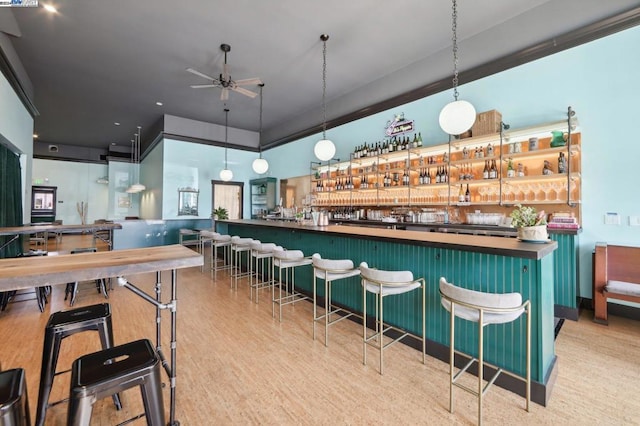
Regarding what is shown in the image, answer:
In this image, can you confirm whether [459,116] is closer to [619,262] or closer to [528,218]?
[528,218]

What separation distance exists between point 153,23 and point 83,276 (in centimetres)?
446

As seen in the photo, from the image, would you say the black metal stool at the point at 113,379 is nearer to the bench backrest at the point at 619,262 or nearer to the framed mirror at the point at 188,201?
the bench backrest at the point at 619,262

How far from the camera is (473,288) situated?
7.39ft

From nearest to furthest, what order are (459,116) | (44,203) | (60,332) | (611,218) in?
1. (60,332)
2. (459,116)
3. (611,218)
4. (44,203)

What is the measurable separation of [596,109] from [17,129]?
9.87 meters

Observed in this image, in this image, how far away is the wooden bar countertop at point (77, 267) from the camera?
1220mm

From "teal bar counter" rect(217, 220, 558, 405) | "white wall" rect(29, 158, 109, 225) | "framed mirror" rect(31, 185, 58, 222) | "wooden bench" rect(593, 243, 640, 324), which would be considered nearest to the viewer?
"teal bar counter" rect(217, 220, 558, 405)

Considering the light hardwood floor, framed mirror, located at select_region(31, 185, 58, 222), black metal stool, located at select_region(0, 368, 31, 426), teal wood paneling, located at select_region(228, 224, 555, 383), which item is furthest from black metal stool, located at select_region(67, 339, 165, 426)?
framed mirror, located at select_region(31, 185, 58, 222)

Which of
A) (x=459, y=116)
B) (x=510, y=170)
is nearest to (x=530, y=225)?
(x=459, y=116)

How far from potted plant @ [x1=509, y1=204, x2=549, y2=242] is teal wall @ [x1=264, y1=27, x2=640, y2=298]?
211 centimetres

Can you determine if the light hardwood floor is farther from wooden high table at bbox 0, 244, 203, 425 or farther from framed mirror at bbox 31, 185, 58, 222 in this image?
framed mirror at bbox 31, 185, 58, 222

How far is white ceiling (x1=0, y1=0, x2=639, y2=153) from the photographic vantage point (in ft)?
12.4

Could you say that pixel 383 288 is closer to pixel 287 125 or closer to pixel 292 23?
pixel 292 23

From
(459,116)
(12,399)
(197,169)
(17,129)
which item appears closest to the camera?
(12,399)
